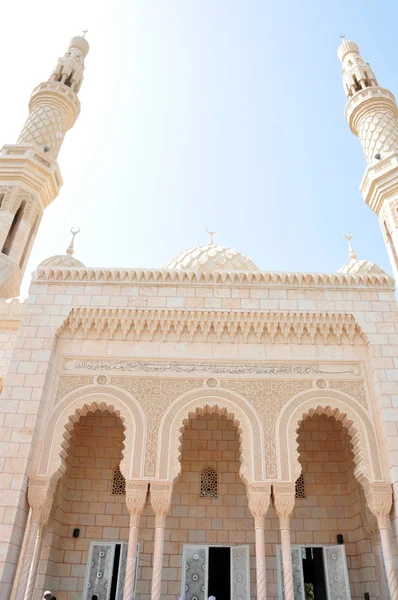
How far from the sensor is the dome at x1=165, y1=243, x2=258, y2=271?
10.5m

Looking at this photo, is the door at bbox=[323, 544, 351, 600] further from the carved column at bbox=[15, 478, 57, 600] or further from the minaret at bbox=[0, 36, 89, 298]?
the minaret at bbox=[0, 36, 89, 298]

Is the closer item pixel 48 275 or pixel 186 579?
pixel 186 579

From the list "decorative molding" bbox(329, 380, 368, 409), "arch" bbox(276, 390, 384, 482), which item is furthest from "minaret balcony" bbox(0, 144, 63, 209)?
"decorative molding" bbox(329, 380, 368, 409)

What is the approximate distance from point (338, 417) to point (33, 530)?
430 centimetres

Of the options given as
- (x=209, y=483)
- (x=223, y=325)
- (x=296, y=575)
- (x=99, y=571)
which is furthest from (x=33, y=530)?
(x=296, y=575)

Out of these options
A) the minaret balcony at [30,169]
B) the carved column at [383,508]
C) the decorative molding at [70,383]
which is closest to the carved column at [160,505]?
the decorative molding at [70,383]

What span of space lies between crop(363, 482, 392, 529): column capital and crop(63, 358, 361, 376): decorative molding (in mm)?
1580

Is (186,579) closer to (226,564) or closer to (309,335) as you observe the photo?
(226,564)

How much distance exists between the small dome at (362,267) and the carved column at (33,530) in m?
5.87

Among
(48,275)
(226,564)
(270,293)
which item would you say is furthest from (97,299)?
(226,564)

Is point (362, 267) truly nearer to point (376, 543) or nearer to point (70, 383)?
point (376, 543)

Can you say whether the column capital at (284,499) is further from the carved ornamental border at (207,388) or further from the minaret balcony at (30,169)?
the minaret balcony at (30,169)

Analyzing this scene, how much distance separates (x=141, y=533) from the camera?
7.41m

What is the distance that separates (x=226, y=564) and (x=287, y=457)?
7.26 ft
